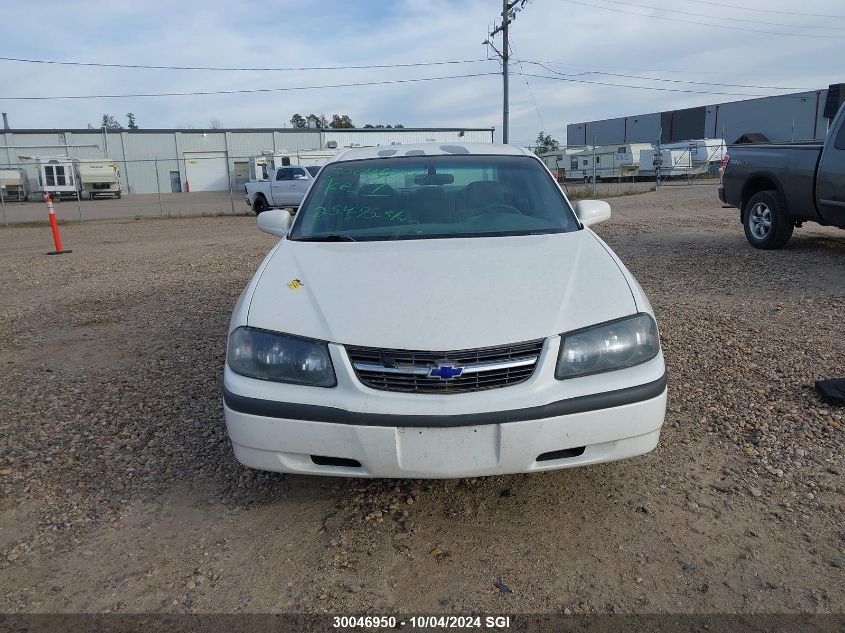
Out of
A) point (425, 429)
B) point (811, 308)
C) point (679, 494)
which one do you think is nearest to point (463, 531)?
point (425, 429)

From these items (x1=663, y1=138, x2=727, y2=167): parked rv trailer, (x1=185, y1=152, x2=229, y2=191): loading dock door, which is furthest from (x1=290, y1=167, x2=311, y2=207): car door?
(x1=185, y1=152, x2=229, y2=191): loading dock door

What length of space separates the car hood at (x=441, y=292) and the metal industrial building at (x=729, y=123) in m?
30.1

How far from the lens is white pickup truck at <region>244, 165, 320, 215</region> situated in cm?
2094

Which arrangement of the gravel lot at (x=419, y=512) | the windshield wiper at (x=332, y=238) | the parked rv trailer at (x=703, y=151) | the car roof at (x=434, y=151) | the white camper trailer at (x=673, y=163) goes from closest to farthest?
the gravel lot at (x=419, y=512)
the windshield wiper at (x=332, y=238)
the car roof at (x=434, y=151)
the white camper trailer at (x=673, y=163)
the parked rv trailer at (x=703, y=151)

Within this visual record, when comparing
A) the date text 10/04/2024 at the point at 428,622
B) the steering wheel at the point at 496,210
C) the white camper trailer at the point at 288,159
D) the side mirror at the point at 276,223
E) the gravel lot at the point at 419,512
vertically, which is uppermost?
the white camper trailer at the point at 288,159

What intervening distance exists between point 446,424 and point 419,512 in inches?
26.3

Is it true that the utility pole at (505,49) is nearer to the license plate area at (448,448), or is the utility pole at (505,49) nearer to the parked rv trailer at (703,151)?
the parked rv trailer at (703,151)

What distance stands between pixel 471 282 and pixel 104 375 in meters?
3.24

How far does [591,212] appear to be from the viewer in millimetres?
3877

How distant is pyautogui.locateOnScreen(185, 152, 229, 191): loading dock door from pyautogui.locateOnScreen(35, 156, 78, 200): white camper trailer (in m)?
9.89

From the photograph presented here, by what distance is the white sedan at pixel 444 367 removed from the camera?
2.45m

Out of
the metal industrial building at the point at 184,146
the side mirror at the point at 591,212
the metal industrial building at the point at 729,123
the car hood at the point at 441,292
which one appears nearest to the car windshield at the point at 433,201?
the side mirror at the point at 591,212

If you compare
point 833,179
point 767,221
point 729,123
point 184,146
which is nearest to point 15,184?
point 184,146

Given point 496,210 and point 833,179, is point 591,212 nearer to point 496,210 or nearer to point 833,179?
point 496,210
